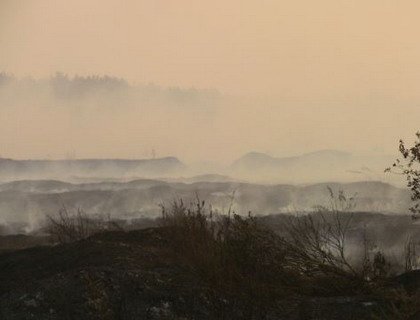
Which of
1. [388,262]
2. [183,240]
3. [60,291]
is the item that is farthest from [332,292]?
[60,291]

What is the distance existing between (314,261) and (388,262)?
1.20 m

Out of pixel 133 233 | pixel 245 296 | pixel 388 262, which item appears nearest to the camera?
pixel 245 296

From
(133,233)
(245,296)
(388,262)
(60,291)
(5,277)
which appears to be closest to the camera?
(245,296)

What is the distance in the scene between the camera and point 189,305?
A: 6977mm

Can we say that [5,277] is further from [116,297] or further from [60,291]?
[116,297]

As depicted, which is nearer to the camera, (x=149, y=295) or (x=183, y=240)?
(x=149, y=295)

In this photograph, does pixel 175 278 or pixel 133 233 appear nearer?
pixel 175 278

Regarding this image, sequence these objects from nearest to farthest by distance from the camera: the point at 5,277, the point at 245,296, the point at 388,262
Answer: the point at 245,296 → the point at 388,262 → the point at 5,277

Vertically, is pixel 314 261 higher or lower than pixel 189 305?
higher

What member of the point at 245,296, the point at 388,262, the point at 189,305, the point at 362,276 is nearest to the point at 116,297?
the point at 189,305

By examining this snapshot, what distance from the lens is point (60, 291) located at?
726 cm

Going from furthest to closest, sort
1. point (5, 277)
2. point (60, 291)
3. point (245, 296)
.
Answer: point (5, 277)
point (60, 291)
point (245, 296)

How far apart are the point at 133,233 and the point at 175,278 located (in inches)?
124

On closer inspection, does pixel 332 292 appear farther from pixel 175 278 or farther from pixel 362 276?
pixel 175 278
